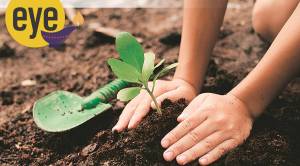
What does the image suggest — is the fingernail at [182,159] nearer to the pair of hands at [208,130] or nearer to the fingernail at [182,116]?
the pair of hands at [208,130]

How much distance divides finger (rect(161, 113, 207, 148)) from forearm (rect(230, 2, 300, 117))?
16cm

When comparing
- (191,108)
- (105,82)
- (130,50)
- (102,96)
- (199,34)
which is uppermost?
(130,50)

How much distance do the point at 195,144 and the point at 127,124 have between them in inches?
10.9

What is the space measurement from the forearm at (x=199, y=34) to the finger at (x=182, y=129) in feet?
0.87

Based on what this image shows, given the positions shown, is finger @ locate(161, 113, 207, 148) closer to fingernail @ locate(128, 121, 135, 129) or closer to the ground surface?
the ground surface

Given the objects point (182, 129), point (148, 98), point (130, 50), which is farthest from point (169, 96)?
point (130, 50)

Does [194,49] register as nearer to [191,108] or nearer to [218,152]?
[191,108]

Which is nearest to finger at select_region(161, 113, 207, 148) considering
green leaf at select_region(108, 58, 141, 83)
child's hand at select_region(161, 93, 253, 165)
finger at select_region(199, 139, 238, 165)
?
child's hand at select_region(161, 93, 253, 165)

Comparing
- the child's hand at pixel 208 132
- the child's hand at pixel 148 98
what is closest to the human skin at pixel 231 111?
the child's hand at pixel 208 132

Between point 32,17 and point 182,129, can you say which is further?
point 32,17

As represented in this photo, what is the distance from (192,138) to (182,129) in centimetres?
4

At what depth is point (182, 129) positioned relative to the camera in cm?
136

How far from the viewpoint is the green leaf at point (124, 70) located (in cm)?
128

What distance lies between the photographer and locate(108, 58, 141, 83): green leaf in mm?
1277
